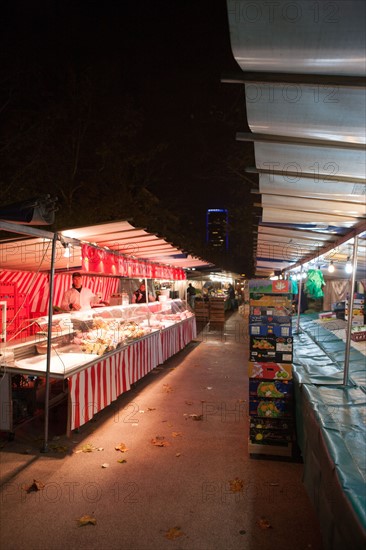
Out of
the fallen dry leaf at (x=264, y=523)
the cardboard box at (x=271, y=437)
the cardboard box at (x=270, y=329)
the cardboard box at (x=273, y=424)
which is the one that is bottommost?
the fallen dry leaf at (x=264, y=523)

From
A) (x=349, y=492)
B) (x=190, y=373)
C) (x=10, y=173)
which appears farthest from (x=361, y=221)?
(x=10, y=173)

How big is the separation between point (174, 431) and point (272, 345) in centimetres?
244

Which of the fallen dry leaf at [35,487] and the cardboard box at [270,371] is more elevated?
the cardboard box at [270,371]

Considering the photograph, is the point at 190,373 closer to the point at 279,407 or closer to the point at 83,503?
the point at 279,407

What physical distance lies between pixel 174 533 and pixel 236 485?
3.81ft

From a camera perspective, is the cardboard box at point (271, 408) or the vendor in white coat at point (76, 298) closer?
the cardboard box at point (271, 408)

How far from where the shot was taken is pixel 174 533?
11.6 ft

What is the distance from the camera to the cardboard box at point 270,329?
5.25 metres

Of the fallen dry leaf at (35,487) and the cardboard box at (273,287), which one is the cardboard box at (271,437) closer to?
the cardboard box at (273,287)

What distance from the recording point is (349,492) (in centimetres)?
238

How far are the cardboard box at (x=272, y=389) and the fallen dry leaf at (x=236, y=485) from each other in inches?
46.6

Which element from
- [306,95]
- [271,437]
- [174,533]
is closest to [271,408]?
→ [271,437]

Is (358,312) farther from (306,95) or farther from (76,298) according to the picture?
(306,95)

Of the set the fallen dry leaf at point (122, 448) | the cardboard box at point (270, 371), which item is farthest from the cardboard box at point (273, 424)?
the fallen dry leaf at point (122, 448)
